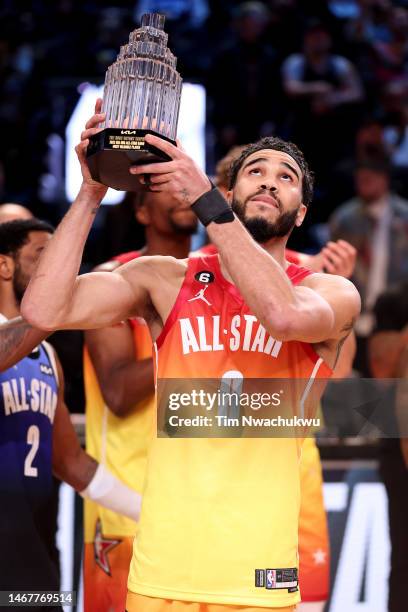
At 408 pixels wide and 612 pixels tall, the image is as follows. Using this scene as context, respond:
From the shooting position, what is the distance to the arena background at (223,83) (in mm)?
7344

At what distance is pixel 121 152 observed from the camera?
8.17 feet

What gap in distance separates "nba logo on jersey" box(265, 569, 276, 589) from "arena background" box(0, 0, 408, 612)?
11.1 ft

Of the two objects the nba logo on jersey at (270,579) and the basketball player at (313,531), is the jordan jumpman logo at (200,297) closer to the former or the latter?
the nba logo on jersey at (270,579)

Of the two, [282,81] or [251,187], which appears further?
[282,81]

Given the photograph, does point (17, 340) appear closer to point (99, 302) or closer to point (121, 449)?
point (99, 302)

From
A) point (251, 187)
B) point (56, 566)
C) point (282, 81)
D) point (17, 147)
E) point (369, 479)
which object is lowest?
point (56, 566)

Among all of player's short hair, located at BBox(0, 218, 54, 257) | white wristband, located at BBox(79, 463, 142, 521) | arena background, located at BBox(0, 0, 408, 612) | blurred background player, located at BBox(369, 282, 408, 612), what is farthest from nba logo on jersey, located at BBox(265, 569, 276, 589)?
arena background, located at BBox(0, 0, 408, 612)

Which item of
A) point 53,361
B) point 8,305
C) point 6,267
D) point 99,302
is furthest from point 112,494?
point 99,302

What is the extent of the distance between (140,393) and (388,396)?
997mm

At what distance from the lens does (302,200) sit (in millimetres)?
3004

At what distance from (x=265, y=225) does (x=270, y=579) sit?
0.94 metres

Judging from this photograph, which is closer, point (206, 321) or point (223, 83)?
point (206, 321)

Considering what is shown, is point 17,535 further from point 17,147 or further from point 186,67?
point 186,67

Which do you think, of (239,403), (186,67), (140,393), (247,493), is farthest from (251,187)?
(186,67)
